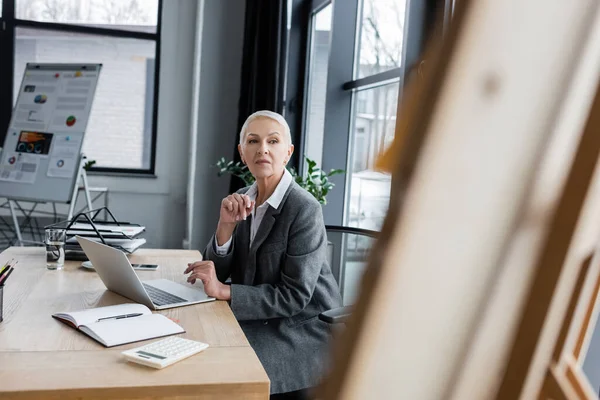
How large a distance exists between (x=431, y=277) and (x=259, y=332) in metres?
1.33

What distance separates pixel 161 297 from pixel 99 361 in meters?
0.43

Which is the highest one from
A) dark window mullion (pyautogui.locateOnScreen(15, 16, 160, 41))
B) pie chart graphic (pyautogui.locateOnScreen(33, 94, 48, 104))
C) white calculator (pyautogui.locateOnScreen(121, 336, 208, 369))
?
dark window mullion (pyautogui.locateOnScreen(15, 16, 160, 41))

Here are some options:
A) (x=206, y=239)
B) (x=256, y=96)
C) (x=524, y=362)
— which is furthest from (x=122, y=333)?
(x=206, y=239)

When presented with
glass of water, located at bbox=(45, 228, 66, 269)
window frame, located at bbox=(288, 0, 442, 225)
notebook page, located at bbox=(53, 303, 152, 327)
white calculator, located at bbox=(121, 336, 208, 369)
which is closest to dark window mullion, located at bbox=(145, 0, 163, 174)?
window frame, located at bbox=(288, 0, 442, 225)

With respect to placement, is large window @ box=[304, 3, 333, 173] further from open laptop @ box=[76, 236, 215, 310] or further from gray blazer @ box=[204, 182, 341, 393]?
open laptop @ box=[76, 236, 215, 310]

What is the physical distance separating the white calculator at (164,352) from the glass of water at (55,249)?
785 millimetres

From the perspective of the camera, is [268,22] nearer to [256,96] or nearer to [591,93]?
[256,96]

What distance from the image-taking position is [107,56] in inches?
183

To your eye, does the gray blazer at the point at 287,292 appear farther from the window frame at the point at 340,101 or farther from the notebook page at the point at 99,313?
the window frame at the point at 340,101

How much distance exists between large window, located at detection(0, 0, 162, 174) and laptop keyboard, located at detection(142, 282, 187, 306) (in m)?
3.44

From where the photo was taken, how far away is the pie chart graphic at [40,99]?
384 centimetres

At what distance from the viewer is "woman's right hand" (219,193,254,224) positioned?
1.58 m

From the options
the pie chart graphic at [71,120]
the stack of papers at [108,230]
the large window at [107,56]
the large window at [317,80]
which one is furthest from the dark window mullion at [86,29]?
the stack of papers at [108,230]

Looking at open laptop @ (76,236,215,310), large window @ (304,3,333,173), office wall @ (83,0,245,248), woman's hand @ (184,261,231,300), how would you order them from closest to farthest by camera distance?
open laptop @ (76,236,215,310)
woman's hand @ (184,261,231,300)
large window @ (304,3,333,173)
office wall @ (83,0,245,248)
